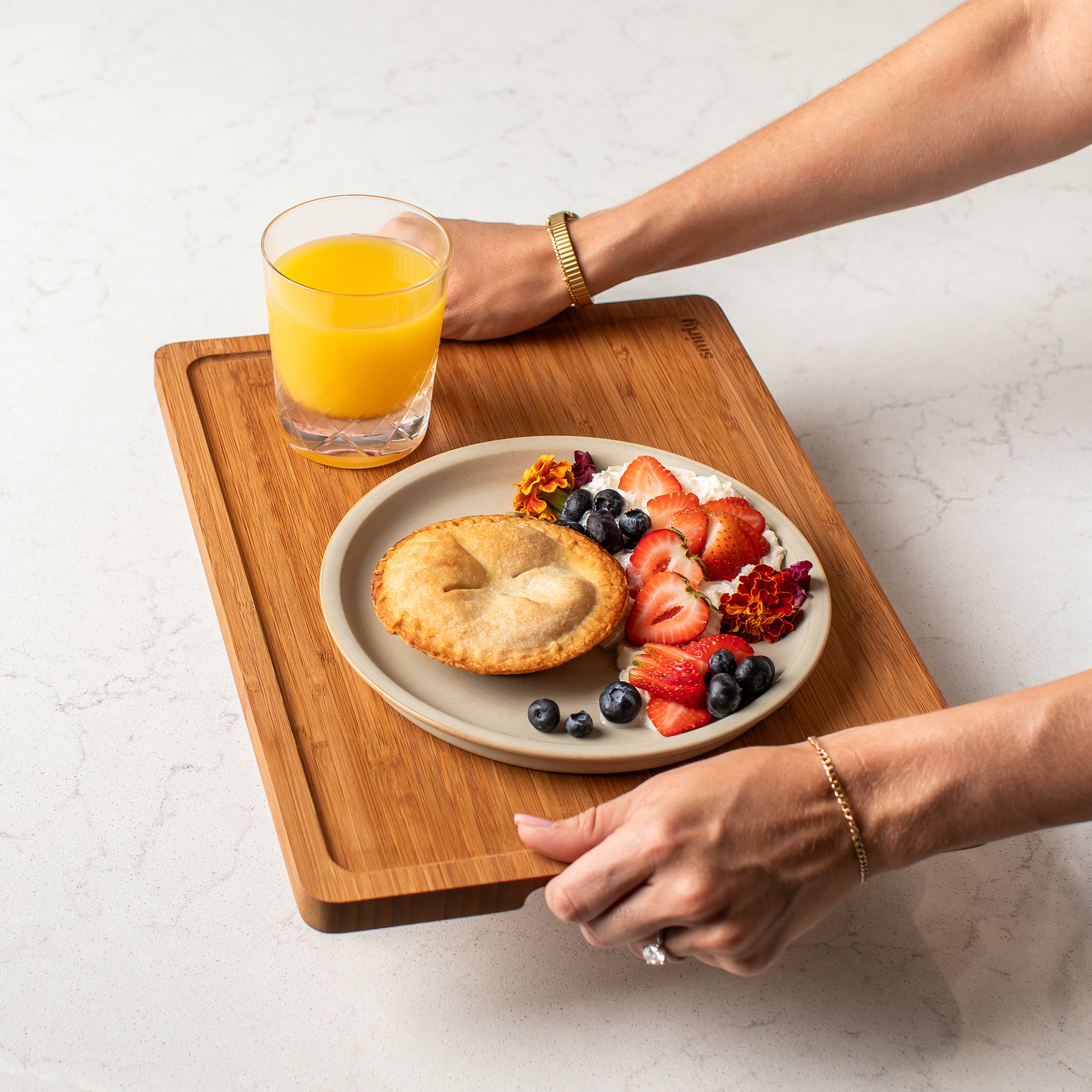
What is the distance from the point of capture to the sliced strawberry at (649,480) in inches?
59.1

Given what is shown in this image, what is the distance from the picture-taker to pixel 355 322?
1.43 m

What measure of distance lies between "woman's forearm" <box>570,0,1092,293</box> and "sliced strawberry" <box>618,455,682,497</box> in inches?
17.3

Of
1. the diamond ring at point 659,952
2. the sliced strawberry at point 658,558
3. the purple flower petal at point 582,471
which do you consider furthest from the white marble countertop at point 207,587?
the purple flower petal at point 582,471

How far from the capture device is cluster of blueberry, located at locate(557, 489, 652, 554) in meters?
1.43

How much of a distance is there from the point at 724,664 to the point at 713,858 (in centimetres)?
24

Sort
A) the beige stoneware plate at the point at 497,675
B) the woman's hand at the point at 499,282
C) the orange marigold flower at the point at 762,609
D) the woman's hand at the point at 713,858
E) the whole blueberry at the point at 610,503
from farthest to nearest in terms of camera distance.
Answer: the woman's hand at the point at 499,282 → the whole blueberry at the point at 610,503 → the orange marigold flower at the point at 762,609 → the beige stoneware plate at the point at 497,675 → the woman's hand at the point at 713,858

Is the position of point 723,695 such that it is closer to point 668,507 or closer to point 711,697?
point 711,697

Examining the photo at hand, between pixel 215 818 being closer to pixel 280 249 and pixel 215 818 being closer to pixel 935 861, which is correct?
pixel 280 249

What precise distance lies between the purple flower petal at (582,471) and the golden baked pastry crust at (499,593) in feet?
0.35

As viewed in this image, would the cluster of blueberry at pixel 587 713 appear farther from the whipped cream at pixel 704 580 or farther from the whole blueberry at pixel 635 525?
the whole blueberry at pixel 635 525

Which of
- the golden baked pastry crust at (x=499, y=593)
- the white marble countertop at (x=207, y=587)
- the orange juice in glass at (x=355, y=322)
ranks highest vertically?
the orange juice in glass at (x=355, y=322)

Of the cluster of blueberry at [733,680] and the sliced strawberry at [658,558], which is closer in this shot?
the cluster of blueberry at [733,680]

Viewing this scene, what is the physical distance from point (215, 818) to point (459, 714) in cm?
40

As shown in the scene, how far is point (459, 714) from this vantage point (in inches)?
50.7
